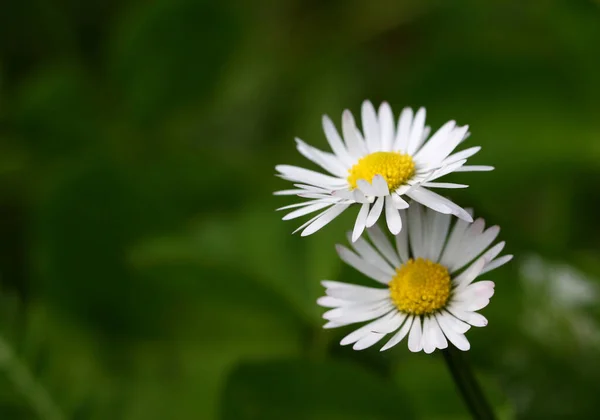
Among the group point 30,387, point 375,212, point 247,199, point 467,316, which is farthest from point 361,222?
point 247,199

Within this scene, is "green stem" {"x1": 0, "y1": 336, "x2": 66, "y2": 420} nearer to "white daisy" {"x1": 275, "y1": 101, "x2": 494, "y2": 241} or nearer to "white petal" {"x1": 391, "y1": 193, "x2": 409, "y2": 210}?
"white daisy" {"x1": 275, "y1": 101, "x2": 494, "y2": 241}

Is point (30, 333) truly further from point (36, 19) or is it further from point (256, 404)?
point (36, 19)

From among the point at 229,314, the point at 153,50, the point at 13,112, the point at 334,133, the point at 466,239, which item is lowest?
the point at 466,239

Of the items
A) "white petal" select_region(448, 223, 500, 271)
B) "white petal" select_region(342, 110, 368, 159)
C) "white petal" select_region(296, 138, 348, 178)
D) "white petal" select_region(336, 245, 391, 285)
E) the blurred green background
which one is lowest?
"white petal" select_region(448, 223, 500, 271)

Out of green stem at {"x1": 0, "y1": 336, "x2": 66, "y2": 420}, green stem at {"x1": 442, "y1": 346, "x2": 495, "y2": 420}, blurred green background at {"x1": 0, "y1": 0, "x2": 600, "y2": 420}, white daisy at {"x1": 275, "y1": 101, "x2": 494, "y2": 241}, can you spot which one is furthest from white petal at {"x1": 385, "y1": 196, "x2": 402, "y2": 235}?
green stem at {"x1": 0, "y1": 336, "x2": 66, "y2": 420}

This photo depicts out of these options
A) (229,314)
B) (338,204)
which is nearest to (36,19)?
(229,314)

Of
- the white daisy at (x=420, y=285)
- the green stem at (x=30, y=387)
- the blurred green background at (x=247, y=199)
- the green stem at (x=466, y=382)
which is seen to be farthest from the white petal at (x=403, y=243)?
the green stem at (x=30, y=387)

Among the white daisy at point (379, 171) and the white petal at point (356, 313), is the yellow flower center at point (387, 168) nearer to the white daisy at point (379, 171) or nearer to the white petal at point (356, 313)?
the white daisy at point (379, 171)
